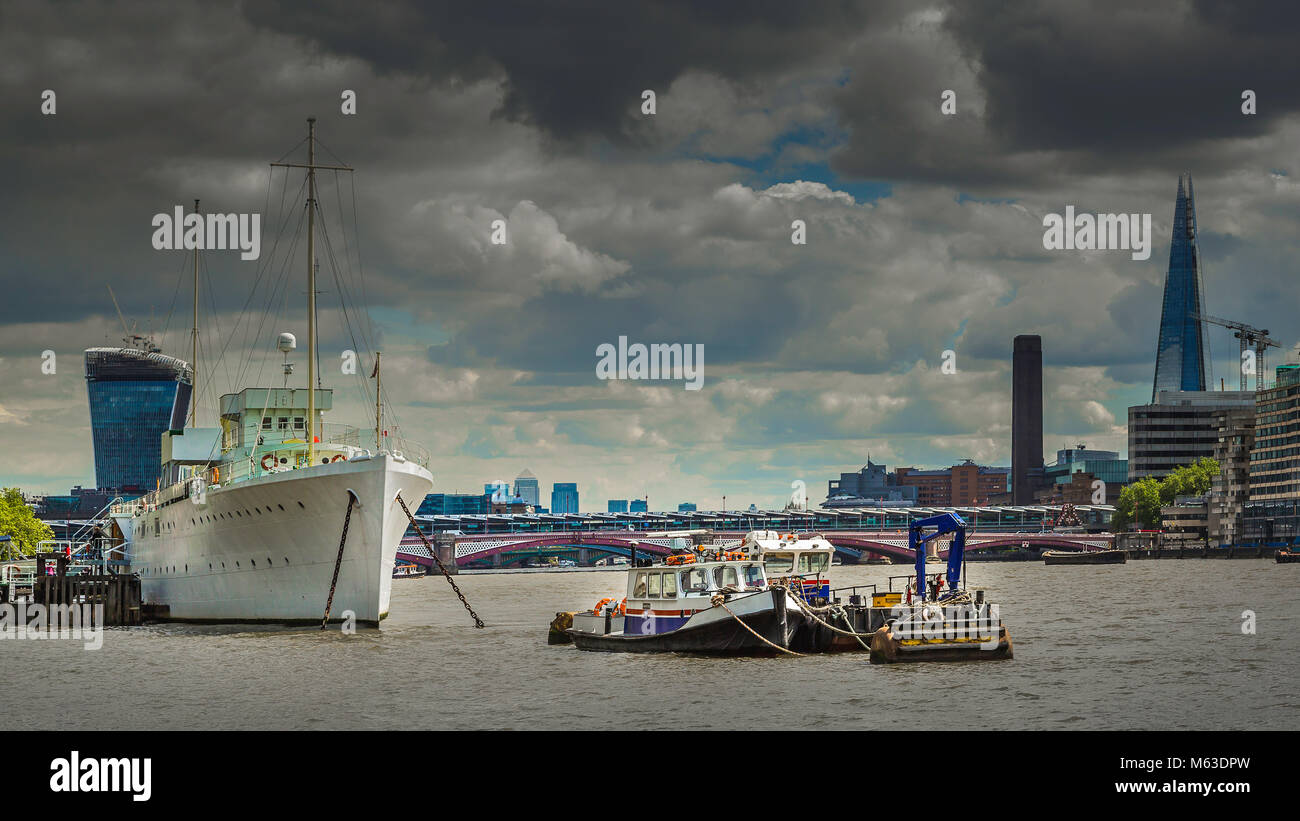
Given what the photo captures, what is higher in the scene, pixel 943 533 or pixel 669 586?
pixel 943 533

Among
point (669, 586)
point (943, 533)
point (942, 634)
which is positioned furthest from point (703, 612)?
point (943, 533)

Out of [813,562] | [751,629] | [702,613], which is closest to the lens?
[751,629]

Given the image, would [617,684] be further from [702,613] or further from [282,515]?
[282,515]

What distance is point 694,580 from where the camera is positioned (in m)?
55.8

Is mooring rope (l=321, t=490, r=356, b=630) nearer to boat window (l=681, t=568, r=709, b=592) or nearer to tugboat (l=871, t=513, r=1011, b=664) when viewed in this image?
boat window (l=681, t=568, r=709, b=592)

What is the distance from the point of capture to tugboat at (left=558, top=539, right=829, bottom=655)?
176 ft

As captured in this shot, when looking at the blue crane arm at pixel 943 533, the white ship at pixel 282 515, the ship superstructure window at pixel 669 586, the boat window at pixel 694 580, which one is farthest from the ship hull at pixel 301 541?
the blue crane arm at pixel 943 533

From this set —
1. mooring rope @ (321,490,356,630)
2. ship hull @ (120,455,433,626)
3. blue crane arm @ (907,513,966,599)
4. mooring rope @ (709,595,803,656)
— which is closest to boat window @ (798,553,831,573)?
blue crane arm @ (907,513,966,599)

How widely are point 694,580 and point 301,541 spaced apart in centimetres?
2021

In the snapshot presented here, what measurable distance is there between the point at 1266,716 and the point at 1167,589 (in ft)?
270

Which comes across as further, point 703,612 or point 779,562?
point 779,562

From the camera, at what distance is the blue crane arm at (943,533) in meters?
56.2

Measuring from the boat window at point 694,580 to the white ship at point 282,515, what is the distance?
48.3ft
